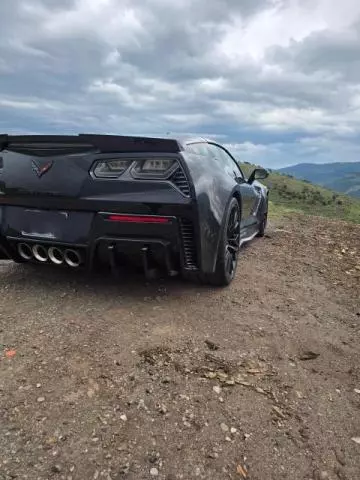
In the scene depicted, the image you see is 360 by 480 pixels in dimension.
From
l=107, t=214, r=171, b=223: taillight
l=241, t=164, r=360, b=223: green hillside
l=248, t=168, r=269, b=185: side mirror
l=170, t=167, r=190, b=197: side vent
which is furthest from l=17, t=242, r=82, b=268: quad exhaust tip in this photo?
l=241, t=164, r=360, b=223: green hillside

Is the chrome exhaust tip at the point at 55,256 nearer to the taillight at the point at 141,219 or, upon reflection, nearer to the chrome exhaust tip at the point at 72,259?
the chrome exhaust tip at the point at 72,259

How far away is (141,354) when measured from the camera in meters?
2.77

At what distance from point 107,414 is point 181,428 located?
364mm

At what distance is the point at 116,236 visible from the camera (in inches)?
128

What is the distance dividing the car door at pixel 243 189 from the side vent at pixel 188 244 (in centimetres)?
138

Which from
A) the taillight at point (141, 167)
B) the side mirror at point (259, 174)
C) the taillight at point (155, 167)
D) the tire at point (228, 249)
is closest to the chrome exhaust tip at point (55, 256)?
the taillight at point (141, 167)

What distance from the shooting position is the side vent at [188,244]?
3.26 meters

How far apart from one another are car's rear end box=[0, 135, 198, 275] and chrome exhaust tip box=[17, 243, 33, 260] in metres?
0.09

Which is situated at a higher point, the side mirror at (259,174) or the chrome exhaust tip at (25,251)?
the side mirror at (259,174)

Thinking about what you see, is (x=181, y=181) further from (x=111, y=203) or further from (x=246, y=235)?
(x=246, y=235)


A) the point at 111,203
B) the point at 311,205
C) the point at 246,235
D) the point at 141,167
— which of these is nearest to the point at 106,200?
the point at 111,203

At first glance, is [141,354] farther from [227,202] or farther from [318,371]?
[227,202]

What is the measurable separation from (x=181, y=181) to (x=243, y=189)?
6.58 ft

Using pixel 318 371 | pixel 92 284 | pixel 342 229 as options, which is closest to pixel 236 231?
A: pixel 92 284
